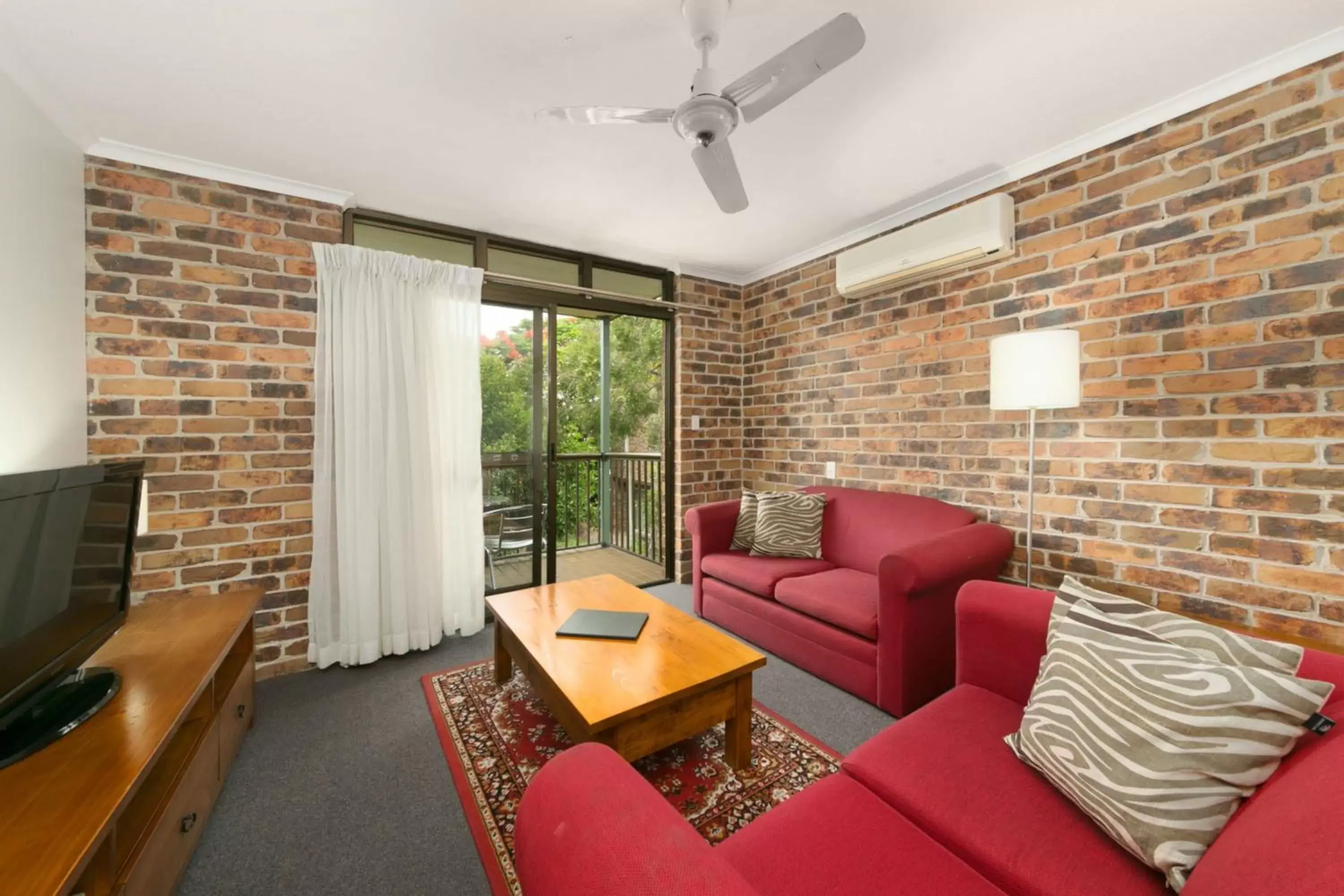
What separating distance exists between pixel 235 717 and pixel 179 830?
594 millimetres

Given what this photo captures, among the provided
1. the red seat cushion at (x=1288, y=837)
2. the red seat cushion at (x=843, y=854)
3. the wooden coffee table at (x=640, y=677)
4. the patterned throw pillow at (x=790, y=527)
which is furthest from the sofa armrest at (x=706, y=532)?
the red seat cushion at (x=1288, y=837)

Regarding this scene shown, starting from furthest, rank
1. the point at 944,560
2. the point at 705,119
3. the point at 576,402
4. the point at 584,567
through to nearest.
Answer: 1. the point at 576,402
2. the point at 584,567
3. the point at 944,560
4. the point at 705,119

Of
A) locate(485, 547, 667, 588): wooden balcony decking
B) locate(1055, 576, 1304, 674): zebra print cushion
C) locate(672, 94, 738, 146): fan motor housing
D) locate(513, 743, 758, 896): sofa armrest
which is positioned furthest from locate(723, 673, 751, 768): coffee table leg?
locate(485, 547, 667, 588): wooden balcony decking

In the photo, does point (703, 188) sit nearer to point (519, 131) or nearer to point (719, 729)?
point (519, 131)

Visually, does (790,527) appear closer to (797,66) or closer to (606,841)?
(797,66)

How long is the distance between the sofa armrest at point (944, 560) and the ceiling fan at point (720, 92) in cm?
162

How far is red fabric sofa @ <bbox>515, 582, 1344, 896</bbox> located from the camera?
2.22 feet

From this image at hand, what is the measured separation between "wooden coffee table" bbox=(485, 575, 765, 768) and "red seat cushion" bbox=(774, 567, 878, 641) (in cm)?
64

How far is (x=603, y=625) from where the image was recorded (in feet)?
6.55

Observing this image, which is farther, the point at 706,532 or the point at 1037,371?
the point at 706,532

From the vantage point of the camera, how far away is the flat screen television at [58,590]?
1.16 metres

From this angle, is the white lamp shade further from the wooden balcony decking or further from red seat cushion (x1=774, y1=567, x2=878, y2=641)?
the wooden balcony decking

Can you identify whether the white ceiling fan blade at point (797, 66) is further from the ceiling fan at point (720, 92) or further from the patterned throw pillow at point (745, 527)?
the patterned throw pillow at point (745, 527)

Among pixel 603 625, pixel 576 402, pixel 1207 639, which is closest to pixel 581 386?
pixel 576 402
